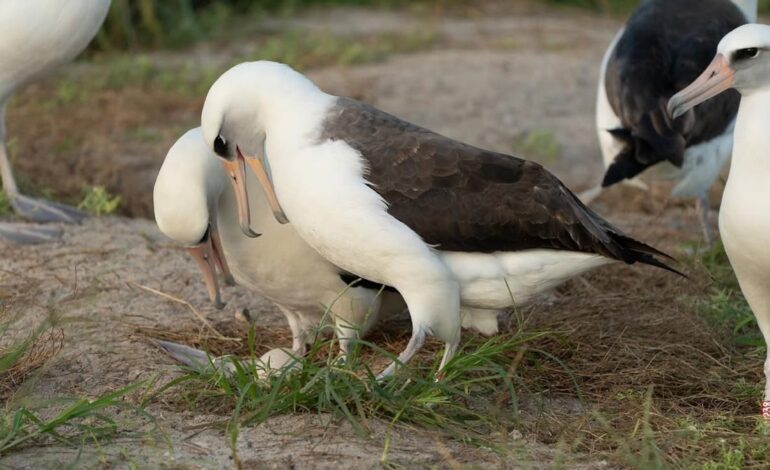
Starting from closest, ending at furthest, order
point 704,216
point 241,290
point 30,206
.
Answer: point 241,290, point 30,206, point 704,216

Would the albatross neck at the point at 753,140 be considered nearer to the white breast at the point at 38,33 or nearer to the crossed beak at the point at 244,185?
the crossed beak at the point at 244,185

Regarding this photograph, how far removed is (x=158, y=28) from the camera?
37.3 ft

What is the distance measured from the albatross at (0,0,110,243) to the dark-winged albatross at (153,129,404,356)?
5.44 feet

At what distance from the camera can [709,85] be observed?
4.88 metres

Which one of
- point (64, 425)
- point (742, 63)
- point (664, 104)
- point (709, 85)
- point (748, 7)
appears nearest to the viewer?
point (64, 425)

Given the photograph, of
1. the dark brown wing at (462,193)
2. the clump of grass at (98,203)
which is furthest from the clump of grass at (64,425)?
the clump of grass at (98,203)

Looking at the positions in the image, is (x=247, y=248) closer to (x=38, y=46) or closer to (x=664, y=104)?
(x=38, y=46)

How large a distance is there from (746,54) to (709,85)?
192 millimetres

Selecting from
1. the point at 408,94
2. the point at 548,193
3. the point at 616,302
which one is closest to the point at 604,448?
the point at 548,193

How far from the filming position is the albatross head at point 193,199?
16.2 ft

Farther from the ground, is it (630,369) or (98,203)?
(630,369)

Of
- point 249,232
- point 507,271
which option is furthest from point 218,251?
point 507,271

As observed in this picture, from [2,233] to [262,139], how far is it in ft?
7.18

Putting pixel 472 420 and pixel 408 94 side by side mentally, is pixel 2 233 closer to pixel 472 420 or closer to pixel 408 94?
pixel 472 420
